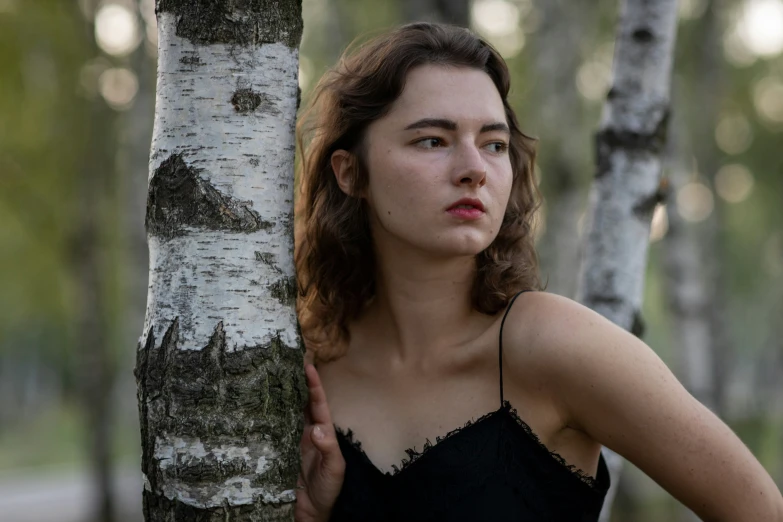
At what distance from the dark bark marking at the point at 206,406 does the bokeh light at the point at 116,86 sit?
901 centimetres

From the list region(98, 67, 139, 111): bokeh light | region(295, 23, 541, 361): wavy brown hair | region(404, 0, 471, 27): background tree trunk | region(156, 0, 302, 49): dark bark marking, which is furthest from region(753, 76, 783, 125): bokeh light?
region(156, 0, 302, 49): dark bark marking

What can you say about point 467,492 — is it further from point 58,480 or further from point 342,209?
point 58,480

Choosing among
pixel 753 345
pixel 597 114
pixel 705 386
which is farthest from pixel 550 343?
pixel 753 345

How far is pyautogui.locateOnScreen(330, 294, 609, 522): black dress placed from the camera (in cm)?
251

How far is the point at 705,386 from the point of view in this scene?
29.5 ft

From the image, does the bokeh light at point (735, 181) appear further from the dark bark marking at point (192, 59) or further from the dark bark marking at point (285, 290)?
the dark bark marking at point (192, 59)

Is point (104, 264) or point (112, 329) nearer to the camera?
point (104, 264)

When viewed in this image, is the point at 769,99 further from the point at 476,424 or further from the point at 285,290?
the point at 285,290

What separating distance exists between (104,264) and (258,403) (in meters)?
13.5

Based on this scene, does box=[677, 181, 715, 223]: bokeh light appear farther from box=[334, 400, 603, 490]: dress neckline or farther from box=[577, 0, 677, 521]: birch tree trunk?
box=[334, 400, 603, 490]: dress neckline

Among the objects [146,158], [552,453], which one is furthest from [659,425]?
[146,158]

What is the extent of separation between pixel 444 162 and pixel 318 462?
1075 mm

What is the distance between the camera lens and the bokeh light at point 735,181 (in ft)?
65.2

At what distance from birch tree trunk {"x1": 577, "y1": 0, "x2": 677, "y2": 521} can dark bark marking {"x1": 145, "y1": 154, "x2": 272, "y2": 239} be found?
160 cm
